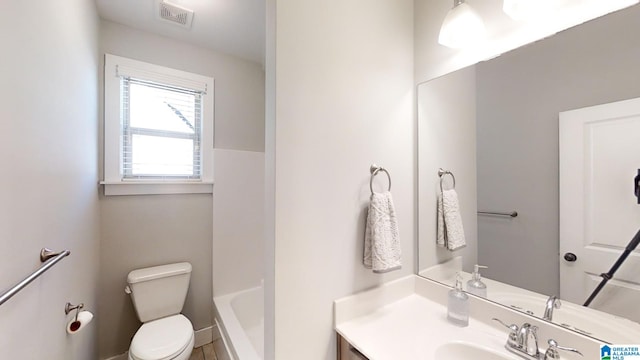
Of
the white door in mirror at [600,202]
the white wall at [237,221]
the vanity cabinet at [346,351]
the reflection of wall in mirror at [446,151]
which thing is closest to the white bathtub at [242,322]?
the white wall at [237,221]

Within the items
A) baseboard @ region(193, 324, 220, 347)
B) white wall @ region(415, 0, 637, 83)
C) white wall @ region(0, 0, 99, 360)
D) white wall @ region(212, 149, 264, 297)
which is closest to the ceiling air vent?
white wall @ region(0, 0, 99, 360)

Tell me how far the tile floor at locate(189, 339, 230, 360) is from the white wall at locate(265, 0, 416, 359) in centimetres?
135

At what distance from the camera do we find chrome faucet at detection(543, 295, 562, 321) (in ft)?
2.95

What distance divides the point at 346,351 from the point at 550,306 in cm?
80

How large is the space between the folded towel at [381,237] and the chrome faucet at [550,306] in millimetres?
544

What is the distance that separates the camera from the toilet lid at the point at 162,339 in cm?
147

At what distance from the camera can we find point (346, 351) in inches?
39.9

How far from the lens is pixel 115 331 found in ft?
6.19

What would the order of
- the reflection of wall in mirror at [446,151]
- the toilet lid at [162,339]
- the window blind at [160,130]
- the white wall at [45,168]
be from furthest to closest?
the window blind at [160,130] → the toilet lid at [162,339] → the reflection of wall in mirror at [446,151] → the white wall at [45,168]

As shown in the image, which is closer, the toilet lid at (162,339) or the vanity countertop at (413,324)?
the vanity countertop at (413,324)

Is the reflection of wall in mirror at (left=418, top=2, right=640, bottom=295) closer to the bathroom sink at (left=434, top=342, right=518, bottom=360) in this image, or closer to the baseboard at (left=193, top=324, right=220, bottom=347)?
the bathroom sink at (left=434, top=342, right=518, bottom=360)

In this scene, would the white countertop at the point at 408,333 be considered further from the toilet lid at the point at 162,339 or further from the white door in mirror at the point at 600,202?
the toilet lid at the point at 162,339

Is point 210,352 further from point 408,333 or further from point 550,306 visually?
point 550,306

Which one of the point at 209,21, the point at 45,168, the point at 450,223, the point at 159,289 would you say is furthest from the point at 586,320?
the point at 209,21
